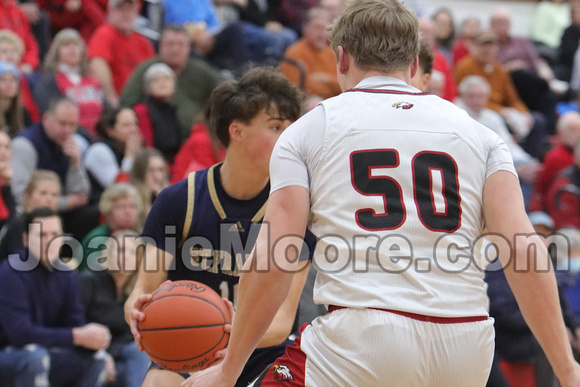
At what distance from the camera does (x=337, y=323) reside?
8.62ft

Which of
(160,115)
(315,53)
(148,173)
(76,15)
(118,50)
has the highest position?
(76,15)

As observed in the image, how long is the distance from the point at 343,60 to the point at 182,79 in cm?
742

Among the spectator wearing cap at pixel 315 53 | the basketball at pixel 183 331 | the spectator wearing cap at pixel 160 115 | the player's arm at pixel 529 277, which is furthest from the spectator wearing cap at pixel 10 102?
the player's arm at pixel 529 277

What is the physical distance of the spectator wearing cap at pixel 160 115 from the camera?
30.3ft

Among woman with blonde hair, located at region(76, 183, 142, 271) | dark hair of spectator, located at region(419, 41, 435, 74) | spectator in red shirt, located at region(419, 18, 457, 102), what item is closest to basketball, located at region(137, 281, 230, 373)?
dark hair of spectator, located at region(419, 41, 435, 74)

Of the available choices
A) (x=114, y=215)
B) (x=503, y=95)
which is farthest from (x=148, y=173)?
(x=503, y=95)

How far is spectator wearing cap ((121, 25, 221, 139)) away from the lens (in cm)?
958

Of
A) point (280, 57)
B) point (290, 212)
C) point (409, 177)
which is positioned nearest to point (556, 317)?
point (409, 177)

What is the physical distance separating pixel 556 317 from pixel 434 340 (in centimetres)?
42

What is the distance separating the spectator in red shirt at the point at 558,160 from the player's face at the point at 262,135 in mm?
6989

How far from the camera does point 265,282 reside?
265 centimetres

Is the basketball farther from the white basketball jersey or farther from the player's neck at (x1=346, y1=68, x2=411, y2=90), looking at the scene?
the player's neck at (x1=346, y1=68, x2=411, y2=90)

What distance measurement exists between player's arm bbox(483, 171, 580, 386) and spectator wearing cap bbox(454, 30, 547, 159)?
31.1ft

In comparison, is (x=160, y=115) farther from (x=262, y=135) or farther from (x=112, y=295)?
(x=262, y=135)
